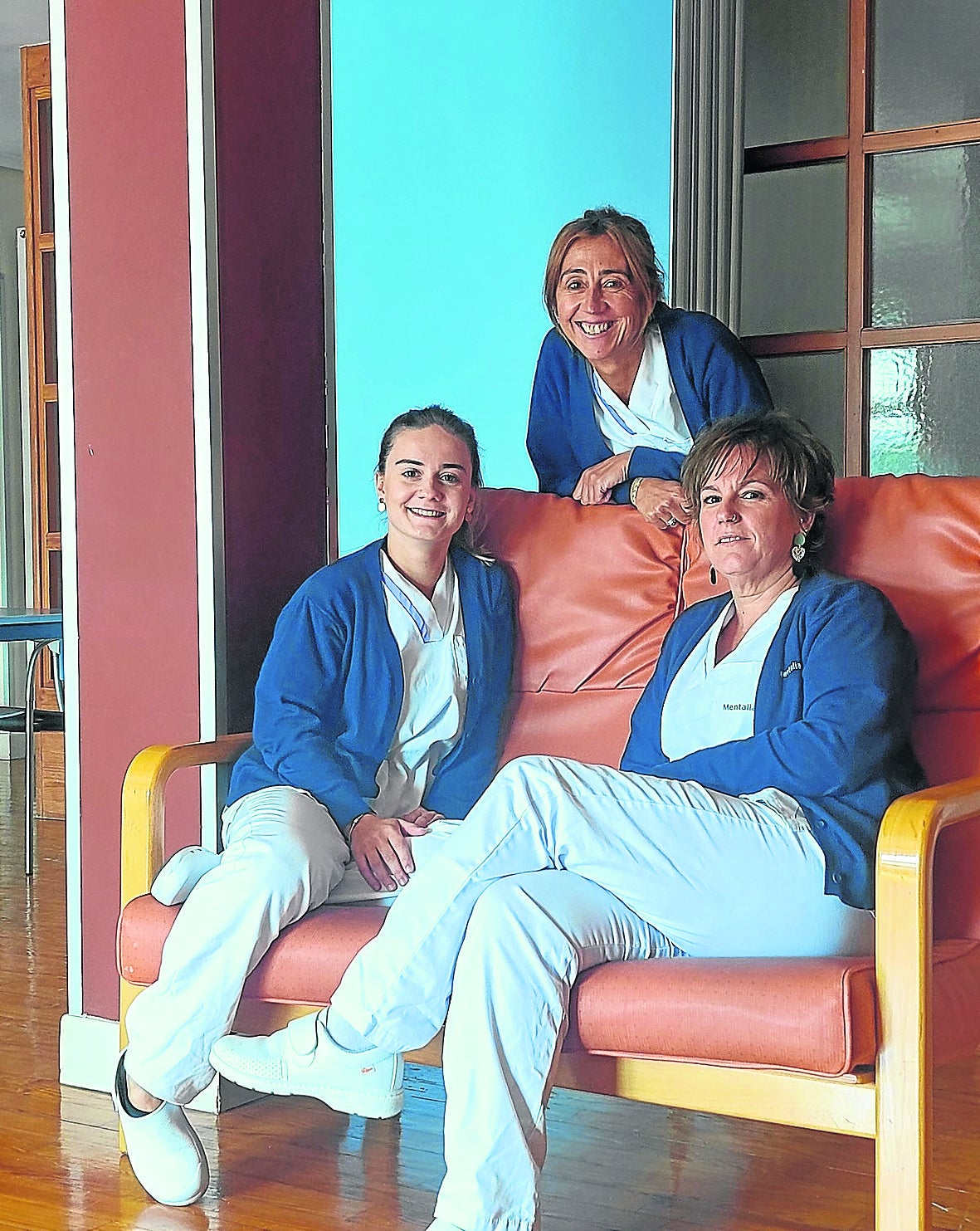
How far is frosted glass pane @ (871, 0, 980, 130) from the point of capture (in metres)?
3.57

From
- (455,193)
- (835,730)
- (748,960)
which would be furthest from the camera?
(455,193)

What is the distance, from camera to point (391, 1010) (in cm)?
188

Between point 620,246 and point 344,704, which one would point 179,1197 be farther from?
point 620,246

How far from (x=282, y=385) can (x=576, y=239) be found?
57 cm

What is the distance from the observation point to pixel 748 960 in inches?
73.0

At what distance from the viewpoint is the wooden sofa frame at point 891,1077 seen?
5.66 ft

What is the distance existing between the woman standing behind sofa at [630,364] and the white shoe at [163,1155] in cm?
119

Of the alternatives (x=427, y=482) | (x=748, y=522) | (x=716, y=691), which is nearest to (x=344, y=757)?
(x=427, y=482)

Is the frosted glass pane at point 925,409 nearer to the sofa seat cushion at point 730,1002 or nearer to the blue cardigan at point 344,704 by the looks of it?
the blue cardigan at point 344,704

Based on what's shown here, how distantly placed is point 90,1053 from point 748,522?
1.46m

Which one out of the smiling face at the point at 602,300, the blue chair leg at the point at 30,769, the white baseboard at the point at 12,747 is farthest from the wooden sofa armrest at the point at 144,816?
the white baseboard at the point at 12,747

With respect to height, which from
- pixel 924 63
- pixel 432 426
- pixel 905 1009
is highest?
pixel 924 63

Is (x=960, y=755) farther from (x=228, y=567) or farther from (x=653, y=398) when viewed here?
(x=228, y=567)

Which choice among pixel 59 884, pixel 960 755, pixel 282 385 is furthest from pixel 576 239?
pixel 59 884
